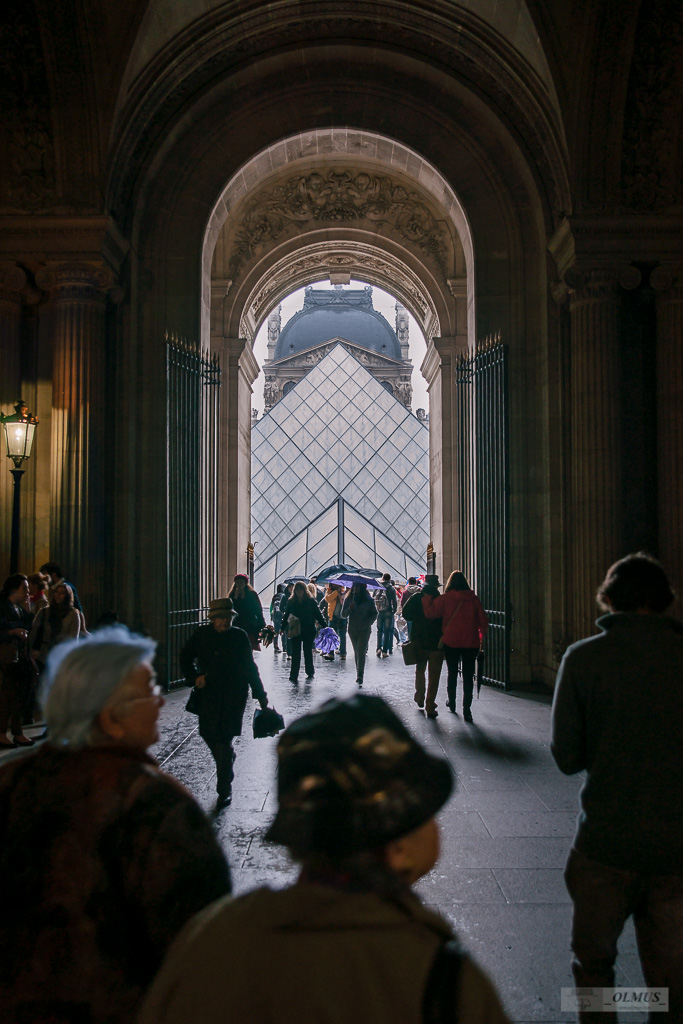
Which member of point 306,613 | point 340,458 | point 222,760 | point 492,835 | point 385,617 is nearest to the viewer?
point 492,835

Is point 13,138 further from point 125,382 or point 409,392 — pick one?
point 409,392

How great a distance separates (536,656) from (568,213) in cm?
485

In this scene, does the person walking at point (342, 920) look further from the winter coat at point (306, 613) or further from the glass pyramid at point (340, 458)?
the glass pyramid at point (340, 458)

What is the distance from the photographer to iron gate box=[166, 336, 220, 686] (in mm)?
9359

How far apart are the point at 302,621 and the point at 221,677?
4888 mm

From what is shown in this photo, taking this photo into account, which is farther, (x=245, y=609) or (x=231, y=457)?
(x=231, y=457)

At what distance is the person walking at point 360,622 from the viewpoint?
9484 mm

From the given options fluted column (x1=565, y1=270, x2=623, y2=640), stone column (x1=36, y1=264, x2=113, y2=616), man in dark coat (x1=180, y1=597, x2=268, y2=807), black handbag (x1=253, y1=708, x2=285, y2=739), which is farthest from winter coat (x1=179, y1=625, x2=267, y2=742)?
fluted column (x1=565, y1=270, x2=623, y2=640)

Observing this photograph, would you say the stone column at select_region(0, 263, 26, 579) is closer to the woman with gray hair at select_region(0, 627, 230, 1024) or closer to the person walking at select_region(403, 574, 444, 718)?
the person walking at select_region(403, 574, 444, 718)

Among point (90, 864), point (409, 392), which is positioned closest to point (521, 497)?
point (90, 864)

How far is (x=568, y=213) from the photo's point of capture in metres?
8.51

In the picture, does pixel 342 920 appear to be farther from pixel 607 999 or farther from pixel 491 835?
pixel 491 835

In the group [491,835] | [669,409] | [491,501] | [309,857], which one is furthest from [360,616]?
[309,857]

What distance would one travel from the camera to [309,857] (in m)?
0.97
